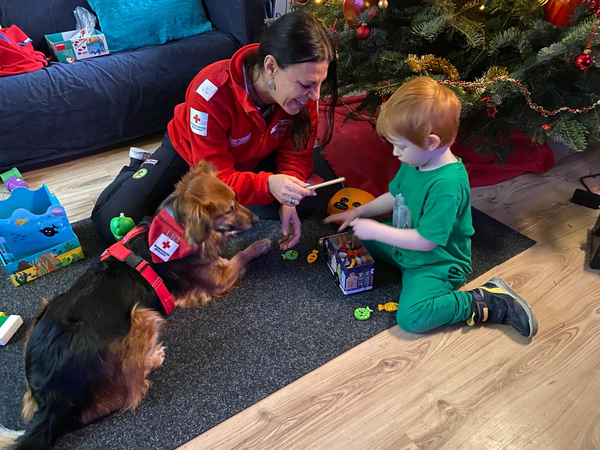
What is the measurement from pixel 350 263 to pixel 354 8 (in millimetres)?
1102

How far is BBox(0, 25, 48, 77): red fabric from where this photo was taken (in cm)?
237

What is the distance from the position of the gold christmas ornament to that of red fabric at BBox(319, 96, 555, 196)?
1.95ft

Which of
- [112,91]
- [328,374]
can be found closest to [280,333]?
[328,374]

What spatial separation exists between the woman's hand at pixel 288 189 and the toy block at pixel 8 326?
1.12 m

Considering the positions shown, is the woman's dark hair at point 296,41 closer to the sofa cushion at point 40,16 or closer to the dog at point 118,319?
the dog at point 118,319

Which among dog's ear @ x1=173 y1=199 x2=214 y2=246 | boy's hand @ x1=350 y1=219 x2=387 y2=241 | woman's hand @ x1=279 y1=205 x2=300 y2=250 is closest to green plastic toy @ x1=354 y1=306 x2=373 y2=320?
boy's hand @ x1=350 y1=219 x2=387 y2=241

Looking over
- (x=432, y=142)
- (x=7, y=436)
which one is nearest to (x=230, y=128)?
(x=432, y=142)

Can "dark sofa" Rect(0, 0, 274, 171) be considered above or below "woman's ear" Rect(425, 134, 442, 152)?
below

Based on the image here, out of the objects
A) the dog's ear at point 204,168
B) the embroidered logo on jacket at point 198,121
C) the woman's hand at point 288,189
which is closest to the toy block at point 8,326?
the dog's ear at point 204,168

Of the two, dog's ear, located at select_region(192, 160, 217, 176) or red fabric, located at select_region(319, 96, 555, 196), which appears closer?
dog's ear, located at select_region(192, 160, 217, 176)

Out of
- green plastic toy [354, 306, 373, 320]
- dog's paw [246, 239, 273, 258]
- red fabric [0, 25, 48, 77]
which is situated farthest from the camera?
red fabric [0, 25, 48, 77]

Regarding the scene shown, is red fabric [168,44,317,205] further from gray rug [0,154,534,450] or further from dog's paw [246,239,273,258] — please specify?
gray rug [0,154,534,450]

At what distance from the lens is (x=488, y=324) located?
1.56 m

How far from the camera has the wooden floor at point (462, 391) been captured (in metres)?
1.25
